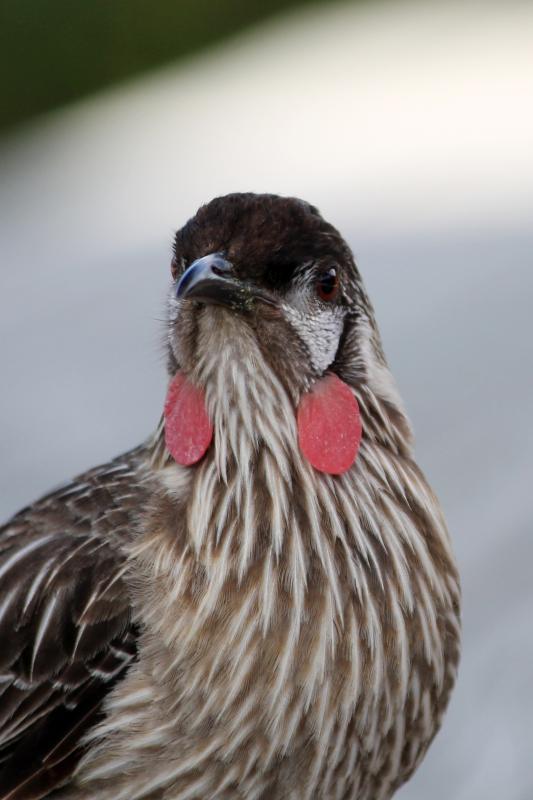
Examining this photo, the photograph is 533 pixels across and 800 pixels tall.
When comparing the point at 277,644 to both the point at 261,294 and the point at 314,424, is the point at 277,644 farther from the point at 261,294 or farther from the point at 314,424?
the point at 261,294

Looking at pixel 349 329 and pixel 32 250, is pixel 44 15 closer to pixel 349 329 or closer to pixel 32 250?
pixel 32 250

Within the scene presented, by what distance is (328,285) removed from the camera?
107 inches

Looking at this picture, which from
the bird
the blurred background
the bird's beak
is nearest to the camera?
the bird's beak

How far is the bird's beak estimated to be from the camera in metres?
2.55

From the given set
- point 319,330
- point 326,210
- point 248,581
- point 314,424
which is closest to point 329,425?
point 314,424

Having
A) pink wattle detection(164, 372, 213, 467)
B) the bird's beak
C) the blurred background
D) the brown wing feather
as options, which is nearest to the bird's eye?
the bird's beak

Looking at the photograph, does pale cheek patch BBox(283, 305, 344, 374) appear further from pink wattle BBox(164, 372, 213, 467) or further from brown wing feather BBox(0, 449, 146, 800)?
brown wing feather BBox(0, 449, 146, 800)

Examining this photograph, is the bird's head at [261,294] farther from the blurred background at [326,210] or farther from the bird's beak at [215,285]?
the blurred background at [326,210]

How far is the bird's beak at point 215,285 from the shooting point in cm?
255

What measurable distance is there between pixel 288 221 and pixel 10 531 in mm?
815

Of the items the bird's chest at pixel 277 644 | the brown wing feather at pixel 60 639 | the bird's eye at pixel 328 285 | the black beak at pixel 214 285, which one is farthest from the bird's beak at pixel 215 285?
the brown wing feather at pixel 60 639

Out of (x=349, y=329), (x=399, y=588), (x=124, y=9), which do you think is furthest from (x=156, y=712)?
(x=124, y=9)

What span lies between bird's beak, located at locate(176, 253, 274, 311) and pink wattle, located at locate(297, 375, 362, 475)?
8.5 inches

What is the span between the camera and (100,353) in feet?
17.0
